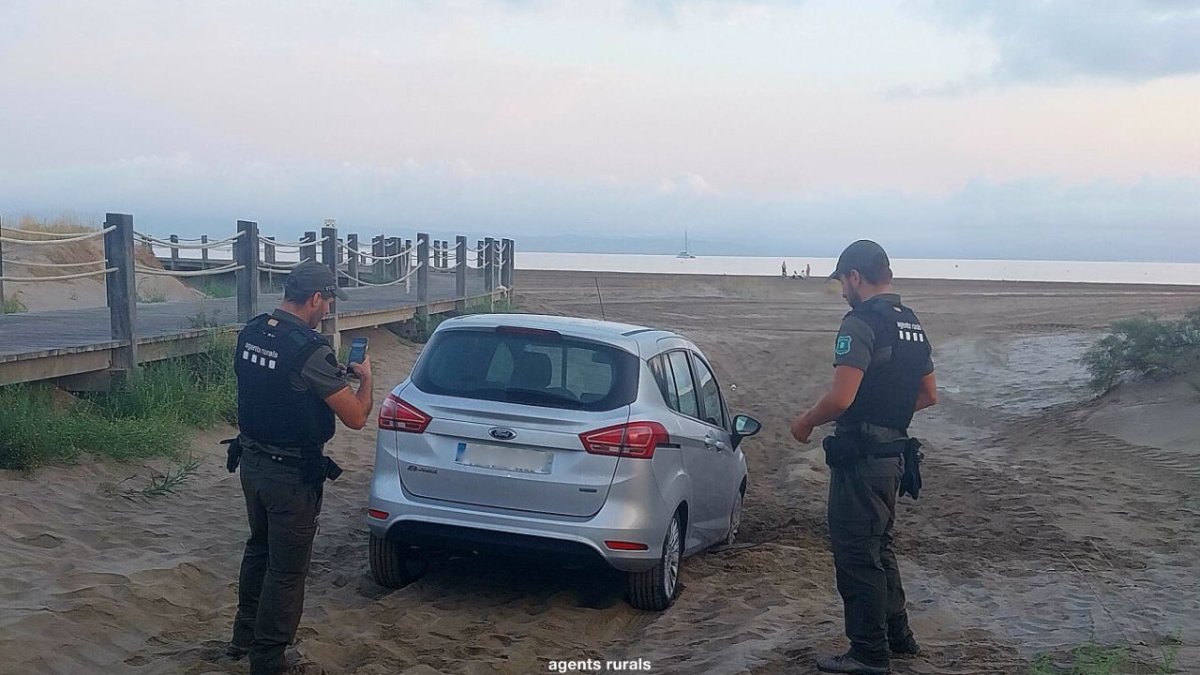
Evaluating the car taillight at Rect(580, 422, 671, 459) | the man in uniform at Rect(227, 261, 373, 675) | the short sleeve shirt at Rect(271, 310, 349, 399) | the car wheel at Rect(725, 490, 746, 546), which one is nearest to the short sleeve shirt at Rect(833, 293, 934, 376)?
the car taillight at Rect(580, 422, 671, 459)

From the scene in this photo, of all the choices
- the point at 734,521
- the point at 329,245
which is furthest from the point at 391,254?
the point at 734,521

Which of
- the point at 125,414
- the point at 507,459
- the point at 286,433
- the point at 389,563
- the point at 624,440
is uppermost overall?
the point at 286,433

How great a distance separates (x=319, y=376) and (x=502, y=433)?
147 centimetres

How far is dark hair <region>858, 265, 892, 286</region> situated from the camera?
5.45 metres

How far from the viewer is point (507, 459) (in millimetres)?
6250

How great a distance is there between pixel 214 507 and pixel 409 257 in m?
14.5

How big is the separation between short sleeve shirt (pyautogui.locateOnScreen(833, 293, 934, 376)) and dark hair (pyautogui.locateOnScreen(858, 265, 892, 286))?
0.29 meters

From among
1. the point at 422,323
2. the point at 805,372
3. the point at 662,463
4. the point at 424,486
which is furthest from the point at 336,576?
the point at 805,372

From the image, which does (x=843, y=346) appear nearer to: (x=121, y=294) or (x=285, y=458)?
(x=285, y=458)

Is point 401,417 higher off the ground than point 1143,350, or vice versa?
point 401,417

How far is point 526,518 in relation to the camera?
6.20 metres

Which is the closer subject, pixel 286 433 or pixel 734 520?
pixel 286 433

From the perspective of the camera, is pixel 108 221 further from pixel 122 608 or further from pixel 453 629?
pixel 453 629

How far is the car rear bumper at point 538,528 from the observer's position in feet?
20.3
